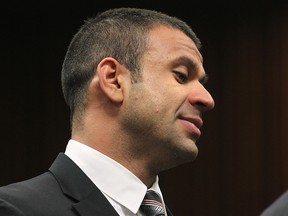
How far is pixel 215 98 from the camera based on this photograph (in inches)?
97.6

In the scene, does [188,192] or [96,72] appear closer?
[96,72]

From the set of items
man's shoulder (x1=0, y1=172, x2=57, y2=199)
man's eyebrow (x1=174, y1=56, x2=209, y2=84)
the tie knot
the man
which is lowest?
the tie knot

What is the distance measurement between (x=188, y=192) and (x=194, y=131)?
119cm

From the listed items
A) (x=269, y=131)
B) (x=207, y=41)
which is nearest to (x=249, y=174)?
(x=269, y=131)

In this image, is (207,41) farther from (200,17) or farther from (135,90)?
(135,90)

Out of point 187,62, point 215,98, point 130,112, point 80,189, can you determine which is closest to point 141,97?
point 130,112

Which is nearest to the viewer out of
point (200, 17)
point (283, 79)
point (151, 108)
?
point (151, 108)

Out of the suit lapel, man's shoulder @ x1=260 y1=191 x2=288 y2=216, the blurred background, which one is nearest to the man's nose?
the suit lapel

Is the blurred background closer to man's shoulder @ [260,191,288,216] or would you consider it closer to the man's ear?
the man's ear

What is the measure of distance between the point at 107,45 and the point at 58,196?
15.5 inches

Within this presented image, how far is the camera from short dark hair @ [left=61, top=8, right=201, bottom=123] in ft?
4.58

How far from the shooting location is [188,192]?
251 centimetres

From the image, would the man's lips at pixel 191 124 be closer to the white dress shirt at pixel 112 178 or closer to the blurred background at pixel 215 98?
the white dress shirt at pixel 112 178

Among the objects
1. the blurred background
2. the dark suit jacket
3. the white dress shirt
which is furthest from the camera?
the blurred background
